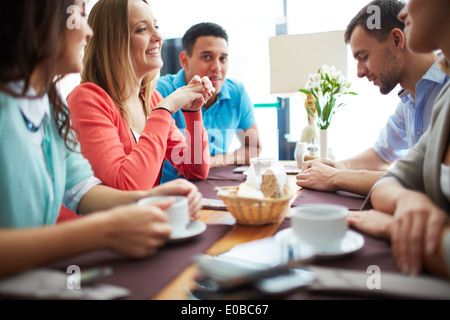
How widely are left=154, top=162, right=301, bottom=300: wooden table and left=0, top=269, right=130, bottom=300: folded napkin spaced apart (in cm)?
7

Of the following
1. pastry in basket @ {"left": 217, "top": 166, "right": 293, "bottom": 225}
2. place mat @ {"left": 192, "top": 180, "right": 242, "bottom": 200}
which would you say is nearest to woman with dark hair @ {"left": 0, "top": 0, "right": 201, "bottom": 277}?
pastry in basket @ {"left": 217, "top": 166, "right": 293, "bottom": 225}

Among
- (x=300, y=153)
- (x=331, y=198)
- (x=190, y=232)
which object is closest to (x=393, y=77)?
(x=300, y=153)

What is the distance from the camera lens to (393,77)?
1.73m

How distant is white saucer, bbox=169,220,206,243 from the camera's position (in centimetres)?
72

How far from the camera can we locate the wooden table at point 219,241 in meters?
0.54

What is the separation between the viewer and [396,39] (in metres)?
1.70

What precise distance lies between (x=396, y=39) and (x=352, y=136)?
1632 mm

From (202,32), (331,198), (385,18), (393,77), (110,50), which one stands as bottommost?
(331,198)

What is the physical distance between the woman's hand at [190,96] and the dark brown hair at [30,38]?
1.96 ft

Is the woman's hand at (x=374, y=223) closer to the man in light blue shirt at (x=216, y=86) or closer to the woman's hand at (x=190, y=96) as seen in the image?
the woman's hand at (x=190, y=96)

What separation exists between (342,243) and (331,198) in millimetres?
516

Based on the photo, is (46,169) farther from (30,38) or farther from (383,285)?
(383,285)
